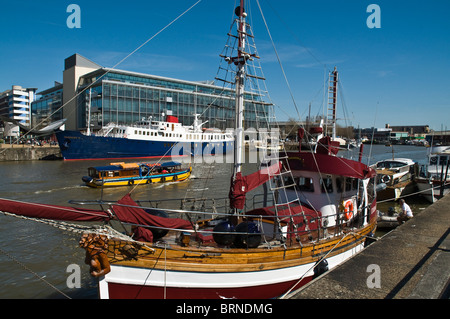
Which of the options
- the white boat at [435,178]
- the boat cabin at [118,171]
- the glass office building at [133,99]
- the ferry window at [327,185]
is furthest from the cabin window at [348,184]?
the glass office building at [133,99]

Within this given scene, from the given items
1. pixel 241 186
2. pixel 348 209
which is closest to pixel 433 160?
pixel 348 209

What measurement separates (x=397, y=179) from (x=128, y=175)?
2332cm

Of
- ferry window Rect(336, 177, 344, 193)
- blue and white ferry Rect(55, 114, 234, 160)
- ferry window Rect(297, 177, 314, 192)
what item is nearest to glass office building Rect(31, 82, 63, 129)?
blue and white ferry Rect(55, 114, 234, 160)

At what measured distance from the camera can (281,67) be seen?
9.46 metres

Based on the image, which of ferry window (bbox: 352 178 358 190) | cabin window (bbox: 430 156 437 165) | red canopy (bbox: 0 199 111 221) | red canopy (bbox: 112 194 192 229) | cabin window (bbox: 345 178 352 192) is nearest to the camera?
red canopy (bbox: 0 199 111 221)

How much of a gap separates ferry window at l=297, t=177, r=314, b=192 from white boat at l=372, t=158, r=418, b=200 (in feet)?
45.7

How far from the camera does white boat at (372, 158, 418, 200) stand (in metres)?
22.0

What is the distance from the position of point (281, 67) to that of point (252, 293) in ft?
22.2

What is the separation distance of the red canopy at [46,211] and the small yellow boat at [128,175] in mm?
18976

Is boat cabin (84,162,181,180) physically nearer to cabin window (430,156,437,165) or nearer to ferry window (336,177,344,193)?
ferry window (336,177,344,193)

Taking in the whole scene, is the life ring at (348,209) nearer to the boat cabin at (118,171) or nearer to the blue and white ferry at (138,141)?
the boat cabin at (118,171)
